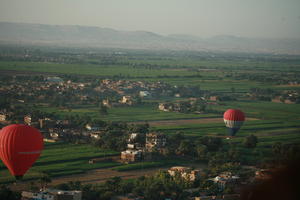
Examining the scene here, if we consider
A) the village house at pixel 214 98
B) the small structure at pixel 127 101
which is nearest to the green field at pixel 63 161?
the small structure at pixel 127 101

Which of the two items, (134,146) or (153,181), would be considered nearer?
(153,181)

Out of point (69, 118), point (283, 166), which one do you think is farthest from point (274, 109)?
point (283, 166)

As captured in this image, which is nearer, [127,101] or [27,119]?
[27,119]

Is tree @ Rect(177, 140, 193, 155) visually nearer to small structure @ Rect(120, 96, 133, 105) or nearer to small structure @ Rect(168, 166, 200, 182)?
small structure @ Rect(168, 166, 200, 182)

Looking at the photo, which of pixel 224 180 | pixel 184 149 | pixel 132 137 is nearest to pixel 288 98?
pixel 132 137

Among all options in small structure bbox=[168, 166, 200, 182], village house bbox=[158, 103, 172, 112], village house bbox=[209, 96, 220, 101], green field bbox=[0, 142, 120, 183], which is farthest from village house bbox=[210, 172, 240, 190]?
village house bbox=[209, 96, 220, 101]

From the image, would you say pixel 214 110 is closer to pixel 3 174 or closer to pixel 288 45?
pixel 3 174

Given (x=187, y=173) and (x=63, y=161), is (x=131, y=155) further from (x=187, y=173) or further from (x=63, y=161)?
(x=187, y=173)
